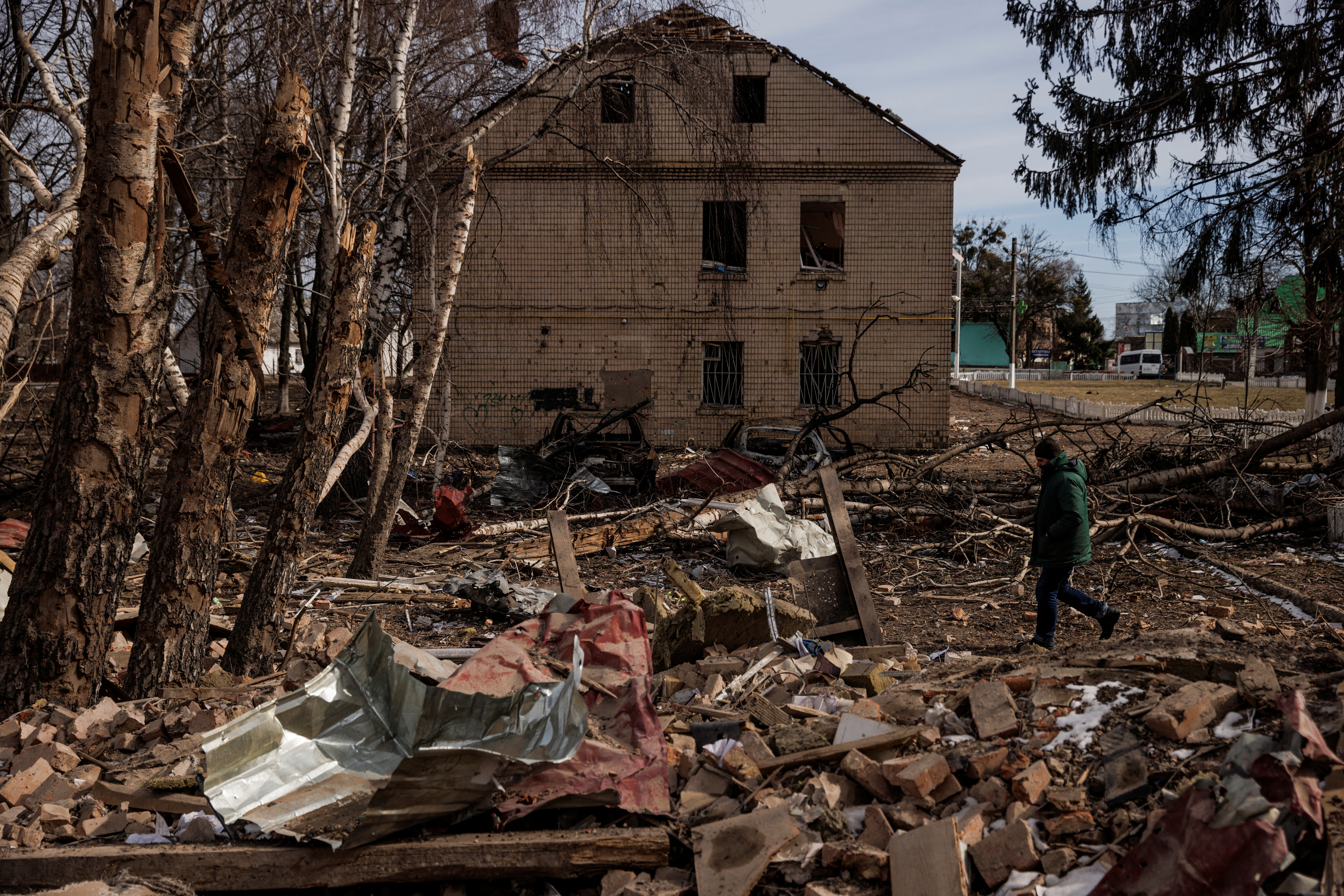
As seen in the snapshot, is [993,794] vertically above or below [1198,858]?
below

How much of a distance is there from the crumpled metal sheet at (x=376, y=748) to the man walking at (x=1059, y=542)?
12.7ft

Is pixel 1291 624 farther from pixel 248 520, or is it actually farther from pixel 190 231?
pixel 248 520

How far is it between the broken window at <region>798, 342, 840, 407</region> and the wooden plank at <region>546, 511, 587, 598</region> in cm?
1386

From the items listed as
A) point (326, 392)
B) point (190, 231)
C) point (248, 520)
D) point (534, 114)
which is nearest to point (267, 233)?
point (190, 231)

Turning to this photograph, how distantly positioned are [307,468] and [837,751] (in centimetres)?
403

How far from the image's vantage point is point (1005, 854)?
116 inches

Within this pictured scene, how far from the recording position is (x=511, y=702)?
142 inches

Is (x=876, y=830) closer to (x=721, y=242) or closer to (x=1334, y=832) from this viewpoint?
(x=1334, y=832)

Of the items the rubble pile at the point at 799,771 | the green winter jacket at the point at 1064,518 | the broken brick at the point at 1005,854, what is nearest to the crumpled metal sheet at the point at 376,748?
the rubble pile at the point at 799,771

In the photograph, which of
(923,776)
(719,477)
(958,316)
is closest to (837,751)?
(923,776)

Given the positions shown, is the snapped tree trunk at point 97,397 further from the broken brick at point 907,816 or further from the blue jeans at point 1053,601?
the blue jeans at point 1053,601

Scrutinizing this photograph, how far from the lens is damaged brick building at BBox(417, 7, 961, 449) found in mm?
19453

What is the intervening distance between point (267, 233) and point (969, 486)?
8.54 meters

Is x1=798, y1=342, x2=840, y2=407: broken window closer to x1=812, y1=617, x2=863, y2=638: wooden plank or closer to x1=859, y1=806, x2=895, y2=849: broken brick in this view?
x1=812, y1=617, x2=863, y2=638: wooden plank
